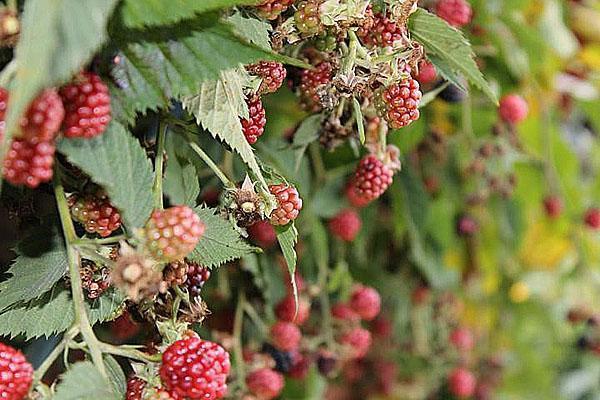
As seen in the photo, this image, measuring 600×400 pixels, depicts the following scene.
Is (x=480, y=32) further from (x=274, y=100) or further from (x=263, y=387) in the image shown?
(x=263, y=387)

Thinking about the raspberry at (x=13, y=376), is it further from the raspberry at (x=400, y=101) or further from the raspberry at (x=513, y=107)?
the raspberry at (x=513, y=107)

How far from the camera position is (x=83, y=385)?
13.8 inches

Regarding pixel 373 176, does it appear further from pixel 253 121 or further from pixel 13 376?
pixel 13 376

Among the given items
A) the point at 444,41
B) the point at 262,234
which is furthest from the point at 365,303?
the point at 444,41

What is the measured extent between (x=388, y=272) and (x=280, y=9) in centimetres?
64

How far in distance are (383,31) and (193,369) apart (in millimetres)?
201

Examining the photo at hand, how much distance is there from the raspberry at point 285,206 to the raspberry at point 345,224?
0.39m

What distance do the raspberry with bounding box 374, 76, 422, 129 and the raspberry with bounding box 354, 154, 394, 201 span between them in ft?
0.32

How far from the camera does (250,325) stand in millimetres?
759

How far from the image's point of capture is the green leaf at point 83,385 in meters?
0.34

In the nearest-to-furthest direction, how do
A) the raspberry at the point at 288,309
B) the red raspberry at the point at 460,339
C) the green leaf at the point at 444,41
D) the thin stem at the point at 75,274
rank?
1. the thin stem at the point at 75,274
2. the green leaf at the point at 444,41
3. the raspberry at the point at 288,309
4. the red raspberry at the point at 460,339

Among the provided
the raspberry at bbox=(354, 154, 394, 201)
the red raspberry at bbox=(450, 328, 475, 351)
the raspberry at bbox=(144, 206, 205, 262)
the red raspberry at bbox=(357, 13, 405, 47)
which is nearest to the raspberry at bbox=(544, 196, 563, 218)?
the red raspberry at bbox=(450, 328, 475, 351)

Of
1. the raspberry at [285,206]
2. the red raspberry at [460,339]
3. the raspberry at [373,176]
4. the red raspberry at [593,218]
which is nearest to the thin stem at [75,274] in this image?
the raspberry at [285,206]

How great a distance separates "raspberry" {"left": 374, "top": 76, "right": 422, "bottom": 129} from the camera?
44cm
